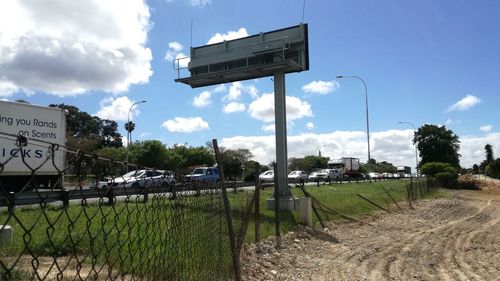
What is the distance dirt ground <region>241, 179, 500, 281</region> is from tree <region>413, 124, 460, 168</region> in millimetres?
91212

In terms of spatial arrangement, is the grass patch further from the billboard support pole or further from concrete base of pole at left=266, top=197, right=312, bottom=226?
the billboard support pole

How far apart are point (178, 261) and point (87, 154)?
3.29 m

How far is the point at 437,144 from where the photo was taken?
10744 centimetres

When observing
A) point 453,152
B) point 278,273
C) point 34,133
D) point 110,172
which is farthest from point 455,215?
point 453,152

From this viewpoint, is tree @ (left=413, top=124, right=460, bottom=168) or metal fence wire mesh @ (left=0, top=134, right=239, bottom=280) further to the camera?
tree @ (left=413, top=124, right=460, bottom=168)

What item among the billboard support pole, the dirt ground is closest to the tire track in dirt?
the dirt ground

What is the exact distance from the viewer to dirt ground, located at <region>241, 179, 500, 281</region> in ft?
36.7

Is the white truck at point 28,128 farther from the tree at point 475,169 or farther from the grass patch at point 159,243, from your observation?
the tree at point 475,169

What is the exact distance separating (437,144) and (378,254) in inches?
3967

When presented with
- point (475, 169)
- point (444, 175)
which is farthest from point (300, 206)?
point (475, 169)

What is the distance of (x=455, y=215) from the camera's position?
28172 millimetres

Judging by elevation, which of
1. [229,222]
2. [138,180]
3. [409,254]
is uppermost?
[138,180]

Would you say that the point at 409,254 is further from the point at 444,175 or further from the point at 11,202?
the point at 444,175

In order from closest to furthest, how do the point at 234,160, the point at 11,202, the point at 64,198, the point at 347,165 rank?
the point at 11,202 < the point at 64,198 < the point at 347,165 < the point at 234,160
